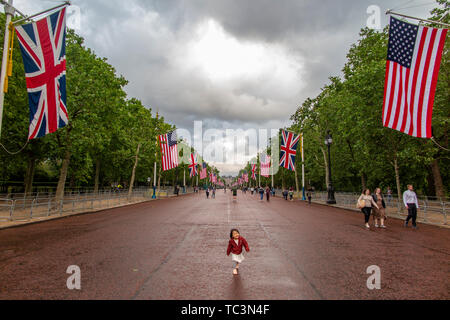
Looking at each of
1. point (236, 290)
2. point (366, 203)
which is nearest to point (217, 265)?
point (236, 290)

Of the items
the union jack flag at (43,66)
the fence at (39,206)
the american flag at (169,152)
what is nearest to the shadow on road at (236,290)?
the union jack flag at (43,66)

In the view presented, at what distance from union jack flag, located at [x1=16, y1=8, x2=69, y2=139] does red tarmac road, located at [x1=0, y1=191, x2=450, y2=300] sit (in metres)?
4.69

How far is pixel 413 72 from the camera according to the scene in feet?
39.2

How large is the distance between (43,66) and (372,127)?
68.1 feet

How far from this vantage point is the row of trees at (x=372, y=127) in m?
20.0

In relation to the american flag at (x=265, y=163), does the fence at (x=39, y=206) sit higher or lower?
lower

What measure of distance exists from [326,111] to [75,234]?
3192 centimetres

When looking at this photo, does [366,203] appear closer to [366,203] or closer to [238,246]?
[366,203]

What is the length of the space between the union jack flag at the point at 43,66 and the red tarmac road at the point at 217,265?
469 centimetres

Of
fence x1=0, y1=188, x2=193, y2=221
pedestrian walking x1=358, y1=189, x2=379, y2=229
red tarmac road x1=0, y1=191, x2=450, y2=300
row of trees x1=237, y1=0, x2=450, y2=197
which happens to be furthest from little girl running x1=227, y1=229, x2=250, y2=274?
row of trees x1=237, y1=0, x2=450, y2=197

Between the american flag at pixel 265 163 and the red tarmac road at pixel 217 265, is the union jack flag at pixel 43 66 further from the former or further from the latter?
the american flag at pixel 265 163
